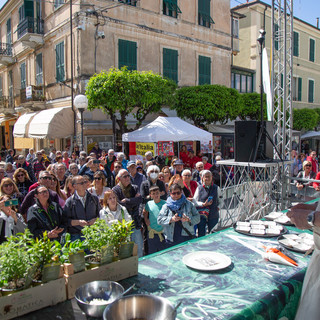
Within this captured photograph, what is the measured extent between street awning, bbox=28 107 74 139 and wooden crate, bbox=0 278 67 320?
42.1 ft

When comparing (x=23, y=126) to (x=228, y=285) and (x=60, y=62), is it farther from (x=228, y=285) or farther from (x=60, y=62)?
(x=228, y=285)

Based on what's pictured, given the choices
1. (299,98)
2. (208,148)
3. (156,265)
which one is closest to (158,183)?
(156,265)

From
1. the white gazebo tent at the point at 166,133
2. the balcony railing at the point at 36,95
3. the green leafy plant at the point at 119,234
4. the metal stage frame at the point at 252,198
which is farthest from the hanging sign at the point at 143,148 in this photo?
the balcony railing at the point at 36,95

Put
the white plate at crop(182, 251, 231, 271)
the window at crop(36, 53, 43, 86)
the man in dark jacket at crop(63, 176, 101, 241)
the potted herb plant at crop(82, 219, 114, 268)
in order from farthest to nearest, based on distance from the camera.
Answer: the window at crop(36, 53, 43, 86), the man in dark jacket at crop(63, 176, 101, 241), the white plate at crop(182, 251, 231, 271), the potted herb plant at crop(82, 219, 114, 268)

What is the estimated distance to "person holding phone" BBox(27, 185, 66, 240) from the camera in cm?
407

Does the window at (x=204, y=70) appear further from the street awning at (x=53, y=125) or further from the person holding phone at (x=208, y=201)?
the person holding phone at (x=208, y=201)

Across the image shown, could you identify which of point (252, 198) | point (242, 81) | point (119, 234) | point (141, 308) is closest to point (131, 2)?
point (242, 81)

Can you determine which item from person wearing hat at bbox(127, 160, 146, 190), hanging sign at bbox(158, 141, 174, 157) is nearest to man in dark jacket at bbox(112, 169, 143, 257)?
person wearing hat at bbox(127, 160, 146, 190)

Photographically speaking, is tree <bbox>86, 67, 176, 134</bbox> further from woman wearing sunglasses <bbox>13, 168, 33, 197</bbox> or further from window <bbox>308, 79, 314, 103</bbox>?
window <bbox>308, 79, 314, 103</bbox>

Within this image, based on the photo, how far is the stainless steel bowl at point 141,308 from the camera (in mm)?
1987

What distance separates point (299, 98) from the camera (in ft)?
86.3

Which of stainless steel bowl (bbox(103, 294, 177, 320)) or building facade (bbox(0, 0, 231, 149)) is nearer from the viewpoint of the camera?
stainless steel bowl (bbox(103, 294, 177, 320))

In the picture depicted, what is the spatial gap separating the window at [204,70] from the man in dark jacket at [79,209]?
50.4 feet

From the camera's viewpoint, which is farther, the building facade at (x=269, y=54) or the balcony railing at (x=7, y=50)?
the building facade at (x=269, y=54)
